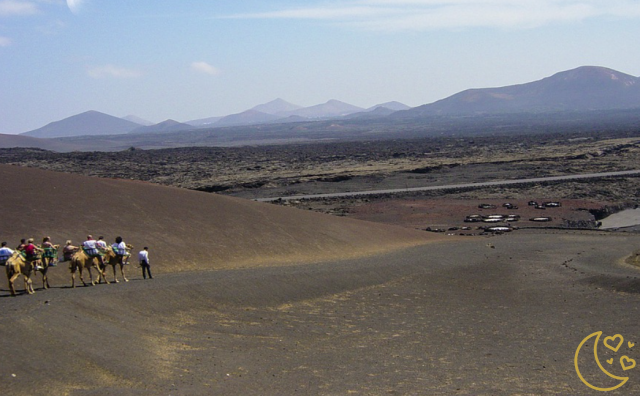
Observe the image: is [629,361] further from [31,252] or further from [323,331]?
[31,252]

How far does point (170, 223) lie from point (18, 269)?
1022cm

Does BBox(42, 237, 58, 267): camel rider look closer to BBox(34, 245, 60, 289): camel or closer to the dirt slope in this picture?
BBox(34, 245, 60, 289): camel

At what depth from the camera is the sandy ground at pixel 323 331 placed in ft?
40.4

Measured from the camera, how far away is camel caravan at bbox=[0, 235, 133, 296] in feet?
52.1

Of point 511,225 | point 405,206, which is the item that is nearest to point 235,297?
point 511,225

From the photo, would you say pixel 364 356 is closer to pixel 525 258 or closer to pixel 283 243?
pixel 283 243

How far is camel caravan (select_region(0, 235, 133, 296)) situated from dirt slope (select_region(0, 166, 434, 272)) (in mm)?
3188

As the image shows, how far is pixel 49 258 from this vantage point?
17328mm

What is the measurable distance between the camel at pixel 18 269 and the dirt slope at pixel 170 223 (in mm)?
4148

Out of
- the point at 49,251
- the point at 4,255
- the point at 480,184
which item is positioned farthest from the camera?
the point at 480,184

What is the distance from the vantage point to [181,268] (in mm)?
22641

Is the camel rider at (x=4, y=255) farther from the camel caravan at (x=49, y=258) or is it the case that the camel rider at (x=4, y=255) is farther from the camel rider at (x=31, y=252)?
the camel rider at (x=31, y=252)

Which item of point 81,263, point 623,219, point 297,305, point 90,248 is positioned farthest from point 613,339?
point 623,219

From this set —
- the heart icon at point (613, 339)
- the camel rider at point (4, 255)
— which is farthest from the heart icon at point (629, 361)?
the camel rider at point (4, 255)
